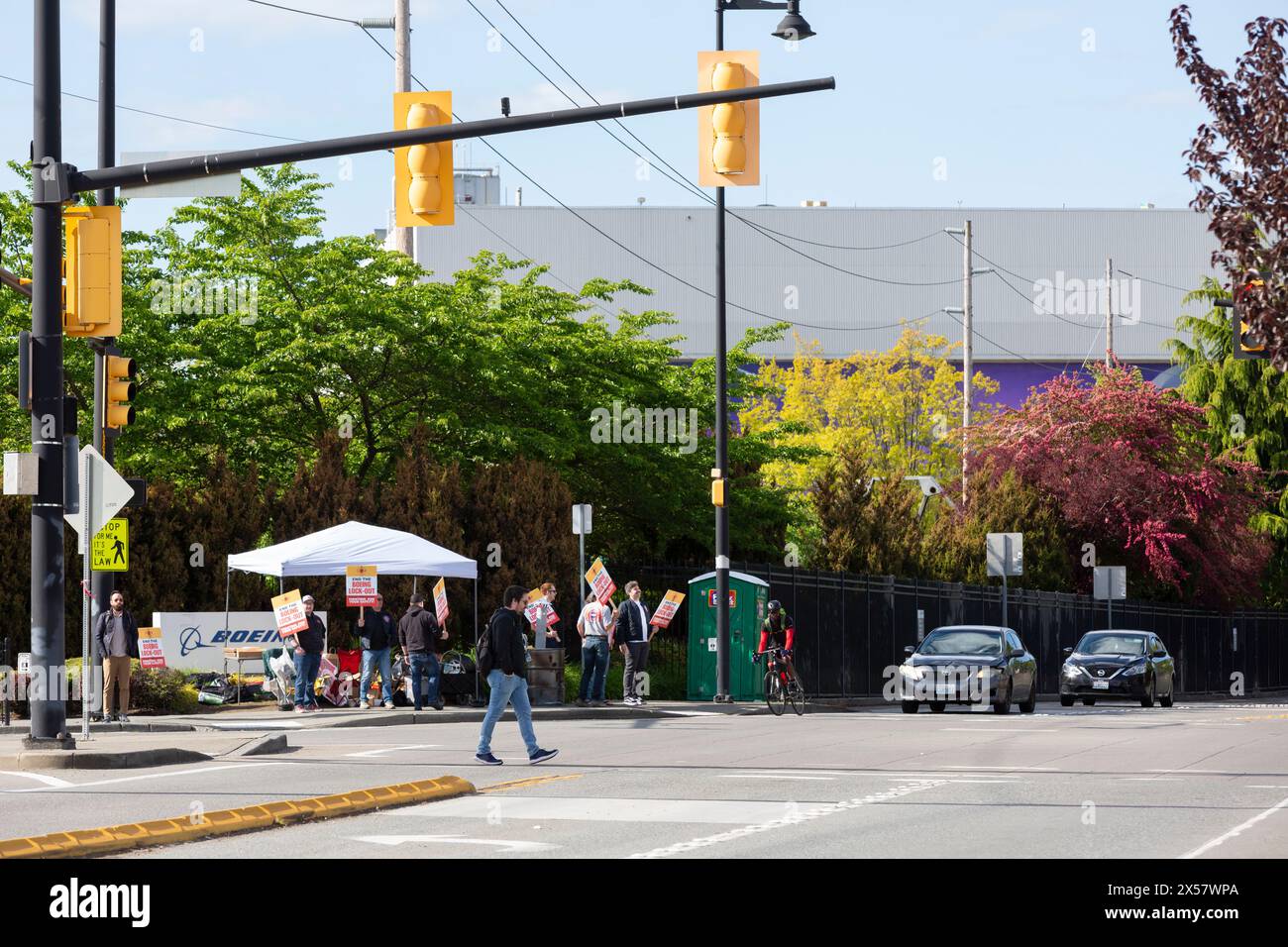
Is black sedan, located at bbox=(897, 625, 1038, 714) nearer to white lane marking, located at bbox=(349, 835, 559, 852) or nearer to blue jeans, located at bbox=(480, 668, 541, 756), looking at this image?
blue jeans, located at bbox=(480, 668, 541, 756)

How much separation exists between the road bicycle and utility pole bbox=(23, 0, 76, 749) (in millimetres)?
12651

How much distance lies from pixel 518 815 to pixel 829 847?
9.07ft

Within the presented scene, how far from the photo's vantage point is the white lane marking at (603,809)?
1326 cm

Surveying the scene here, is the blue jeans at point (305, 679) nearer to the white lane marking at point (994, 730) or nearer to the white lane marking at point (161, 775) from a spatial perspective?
the white lane marking at point (161, 775)

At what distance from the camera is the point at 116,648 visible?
23453 mm

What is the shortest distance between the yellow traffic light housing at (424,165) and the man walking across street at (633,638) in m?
12.9

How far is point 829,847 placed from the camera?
11.5 meters

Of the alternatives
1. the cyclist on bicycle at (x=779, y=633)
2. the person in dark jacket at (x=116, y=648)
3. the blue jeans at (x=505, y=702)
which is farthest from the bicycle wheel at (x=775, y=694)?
the blue jeans at (x=505, y=702)

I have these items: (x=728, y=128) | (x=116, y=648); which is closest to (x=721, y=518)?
(x=116, y=648)

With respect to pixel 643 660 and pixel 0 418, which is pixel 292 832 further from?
pixel 0 418

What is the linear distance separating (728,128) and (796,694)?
14.5 meters

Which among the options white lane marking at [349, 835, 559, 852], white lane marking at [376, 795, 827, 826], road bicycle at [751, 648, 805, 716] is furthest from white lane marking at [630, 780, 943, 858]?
road bicycle at [751, 648, 805, 716]

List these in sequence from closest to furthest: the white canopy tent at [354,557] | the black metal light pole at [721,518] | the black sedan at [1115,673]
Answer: the white canopy tent at [354,557] → the black metal light pole at [721,518] → the black sedan at [1115,673]

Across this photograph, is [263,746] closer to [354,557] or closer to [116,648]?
[116,648]
